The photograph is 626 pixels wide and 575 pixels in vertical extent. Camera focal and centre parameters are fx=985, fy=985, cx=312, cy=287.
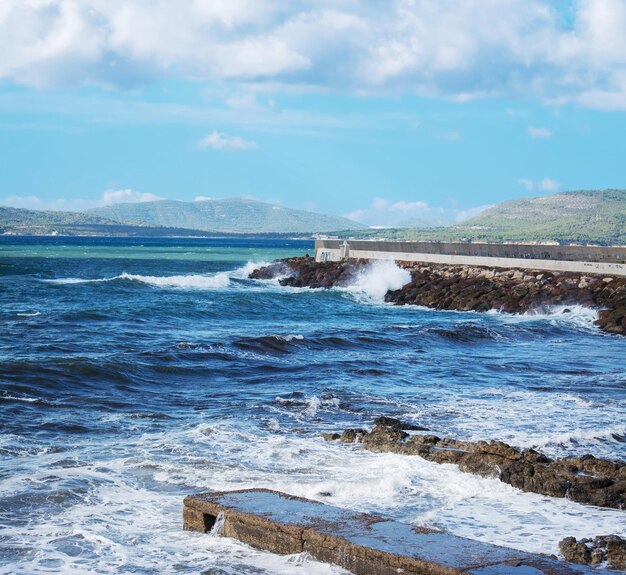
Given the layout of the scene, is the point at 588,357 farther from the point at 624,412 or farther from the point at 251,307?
the point at 251,307

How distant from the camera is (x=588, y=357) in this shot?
2252cm

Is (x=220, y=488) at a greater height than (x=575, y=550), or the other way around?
(x=575, y=550)

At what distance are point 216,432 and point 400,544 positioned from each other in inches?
228

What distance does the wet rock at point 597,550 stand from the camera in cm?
804

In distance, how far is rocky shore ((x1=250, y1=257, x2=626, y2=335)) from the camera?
32.9 m

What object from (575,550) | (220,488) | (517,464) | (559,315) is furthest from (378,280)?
(575,550)

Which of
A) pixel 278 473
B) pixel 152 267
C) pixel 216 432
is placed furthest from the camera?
pixel 152 267

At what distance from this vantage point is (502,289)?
1473 inches

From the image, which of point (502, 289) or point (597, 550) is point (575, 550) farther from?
point (502, 289)

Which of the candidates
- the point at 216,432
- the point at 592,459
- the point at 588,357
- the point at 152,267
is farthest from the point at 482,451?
the point at 152,267

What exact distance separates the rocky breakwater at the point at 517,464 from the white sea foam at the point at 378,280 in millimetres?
28958

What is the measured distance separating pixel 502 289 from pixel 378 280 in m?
8.69

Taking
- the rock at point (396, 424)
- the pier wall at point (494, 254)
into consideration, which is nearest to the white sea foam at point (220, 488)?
the rock at point (396, 424)

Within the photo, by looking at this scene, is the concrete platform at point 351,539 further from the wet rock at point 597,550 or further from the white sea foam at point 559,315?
the white sea foam at point 559,315
